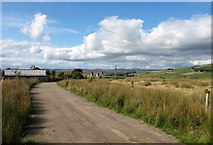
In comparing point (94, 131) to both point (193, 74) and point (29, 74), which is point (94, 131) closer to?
point (29, 74)

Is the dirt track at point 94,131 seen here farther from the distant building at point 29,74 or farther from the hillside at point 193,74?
the hillside at point 193,74

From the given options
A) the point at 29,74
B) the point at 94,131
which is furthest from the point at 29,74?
the point at 94,131

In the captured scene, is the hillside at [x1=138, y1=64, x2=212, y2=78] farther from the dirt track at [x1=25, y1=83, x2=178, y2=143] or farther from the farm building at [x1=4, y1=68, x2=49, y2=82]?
the dirt track at [x1=25, y1=83, x2=178, y2=143]

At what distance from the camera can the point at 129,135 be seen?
5.03 metres

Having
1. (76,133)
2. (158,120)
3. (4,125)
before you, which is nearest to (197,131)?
(158,120)

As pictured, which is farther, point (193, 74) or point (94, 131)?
point (193, 74)

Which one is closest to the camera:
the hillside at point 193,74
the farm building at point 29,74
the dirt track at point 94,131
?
the dirt track at point 94,131

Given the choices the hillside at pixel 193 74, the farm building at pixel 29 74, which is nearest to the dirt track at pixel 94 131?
the farm building at pixel 29 74

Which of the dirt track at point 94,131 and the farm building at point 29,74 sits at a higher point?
the farm building at point 29,74

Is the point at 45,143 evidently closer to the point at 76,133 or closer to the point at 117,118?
the point at 76,133

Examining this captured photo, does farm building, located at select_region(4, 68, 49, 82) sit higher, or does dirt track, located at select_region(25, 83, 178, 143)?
farm building, located at select_region(4, 68, 49, 82)

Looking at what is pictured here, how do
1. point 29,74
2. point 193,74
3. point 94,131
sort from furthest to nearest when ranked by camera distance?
point 193,74 → point 29,74 → point 94,131

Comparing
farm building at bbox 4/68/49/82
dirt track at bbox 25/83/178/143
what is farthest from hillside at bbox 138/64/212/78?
dirt track at bbox 25/83/178/143

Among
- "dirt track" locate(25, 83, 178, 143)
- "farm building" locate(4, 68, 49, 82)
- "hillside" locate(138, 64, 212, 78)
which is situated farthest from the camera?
"hillside" locate(138, 64, 212, 78)
